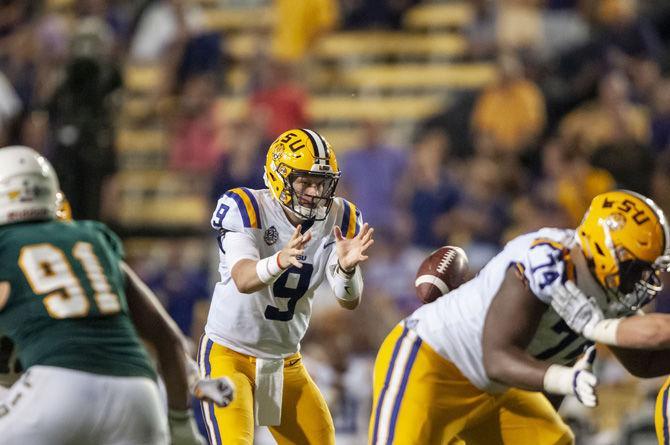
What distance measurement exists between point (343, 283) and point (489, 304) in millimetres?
929

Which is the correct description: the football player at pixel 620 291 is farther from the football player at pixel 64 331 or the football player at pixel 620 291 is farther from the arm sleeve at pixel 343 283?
the football player at pixel 64 331

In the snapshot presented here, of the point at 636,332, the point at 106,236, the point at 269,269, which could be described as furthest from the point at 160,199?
the point at 636,332

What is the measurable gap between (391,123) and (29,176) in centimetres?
824

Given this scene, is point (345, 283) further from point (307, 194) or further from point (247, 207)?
point (247, 207)

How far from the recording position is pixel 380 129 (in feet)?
38.1

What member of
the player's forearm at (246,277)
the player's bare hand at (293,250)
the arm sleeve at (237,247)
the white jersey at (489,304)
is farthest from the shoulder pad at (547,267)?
the arm sleeve at (237,247)

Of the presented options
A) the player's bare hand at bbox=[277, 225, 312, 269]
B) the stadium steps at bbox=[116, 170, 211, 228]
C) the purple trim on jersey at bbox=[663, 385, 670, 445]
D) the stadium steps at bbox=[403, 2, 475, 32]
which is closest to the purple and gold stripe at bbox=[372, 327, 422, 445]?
the player's bare hand at bbox=[277, 225, 312, 269]

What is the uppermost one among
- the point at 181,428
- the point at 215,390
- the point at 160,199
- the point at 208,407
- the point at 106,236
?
the point at 106,236

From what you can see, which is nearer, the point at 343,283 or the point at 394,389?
the point at 394,389

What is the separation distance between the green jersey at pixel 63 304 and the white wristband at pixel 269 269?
94 cm

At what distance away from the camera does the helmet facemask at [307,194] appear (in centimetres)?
607

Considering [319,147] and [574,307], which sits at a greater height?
[319,147]

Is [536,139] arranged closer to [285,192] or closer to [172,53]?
[172,53]

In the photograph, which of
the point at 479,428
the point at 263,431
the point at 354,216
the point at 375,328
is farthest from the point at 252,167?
the point at 479,428
